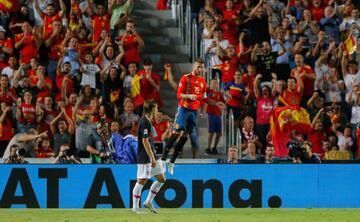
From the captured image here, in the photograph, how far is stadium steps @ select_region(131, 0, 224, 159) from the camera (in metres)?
28.9

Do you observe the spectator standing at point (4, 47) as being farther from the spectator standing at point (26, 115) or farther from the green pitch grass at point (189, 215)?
the green pitch grass at point (189, 215)

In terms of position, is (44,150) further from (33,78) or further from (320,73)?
(320,73)

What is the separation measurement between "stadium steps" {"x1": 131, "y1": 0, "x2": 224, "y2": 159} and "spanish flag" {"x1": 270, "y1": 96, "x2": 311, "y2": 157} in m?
2.50

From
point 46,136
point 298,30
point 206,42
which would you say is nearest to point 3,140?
point 46,136

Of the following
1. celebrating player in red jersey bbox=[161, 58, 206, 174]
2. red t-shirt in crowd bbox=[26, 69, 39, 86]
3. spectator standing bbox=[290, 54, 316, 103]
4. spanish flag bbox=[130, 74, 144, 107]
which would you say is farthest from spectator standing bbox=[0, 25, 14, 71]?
celebrating player in red jersey bbox=[161, 58, 206, 174]

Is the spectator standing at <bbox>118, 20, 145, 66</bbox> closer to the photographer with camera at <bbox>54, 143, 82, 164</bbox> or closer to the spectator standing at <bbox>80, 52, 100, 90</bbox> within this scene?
the spectator standing at <bbox>80, 52, 100, 90</bbox>

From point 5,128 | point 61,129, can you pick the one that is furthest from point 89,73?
point 5,128

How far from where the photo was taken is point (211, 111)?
87.4 feet

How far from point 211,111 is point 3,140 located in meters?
4.73

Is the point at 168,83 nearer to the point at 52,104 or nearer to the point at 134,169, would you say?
the point at 52,104

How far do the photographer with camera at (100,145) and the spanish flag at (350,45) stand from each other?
22.8 ft

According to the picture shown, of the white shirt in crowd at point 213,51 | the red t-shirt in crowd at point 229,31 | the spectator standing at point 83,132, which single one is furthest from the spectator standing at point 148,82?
the red t-shirt in crowd at point 229,31

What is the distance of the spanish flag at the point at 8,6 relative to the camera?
28125 mm

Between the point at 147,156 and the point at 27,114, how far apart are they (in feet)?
20.6
